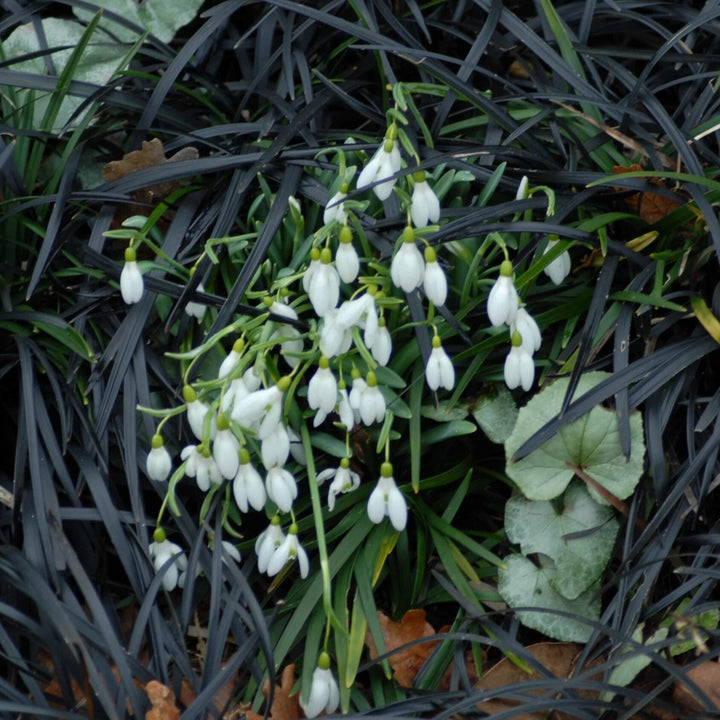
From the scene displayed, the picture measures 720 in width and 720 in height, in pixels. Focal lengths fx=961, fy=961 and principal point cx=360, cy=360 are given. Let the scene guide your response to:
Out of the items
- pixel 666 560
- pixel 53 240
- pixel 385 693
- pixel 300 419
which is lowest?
pixel 385 693

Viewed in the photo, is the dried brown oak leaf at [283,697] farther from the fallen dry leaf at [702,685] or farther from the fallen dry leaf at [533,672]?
the fallen dry leaf at [702,685]

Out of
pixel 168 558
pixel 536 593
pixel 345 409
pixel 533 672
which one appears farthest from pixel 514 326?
pixel 168 558

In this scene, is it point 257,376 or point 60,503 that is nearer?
point 257,376

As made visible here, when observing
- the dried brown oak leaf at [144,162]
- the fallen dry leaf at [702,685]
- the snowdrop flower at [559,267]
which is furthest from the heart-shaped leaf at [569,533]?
the dried brown oak leaf at [144,162]

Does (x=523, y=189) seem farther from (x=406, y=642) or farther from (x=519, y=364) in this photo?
(x=406, y=642)

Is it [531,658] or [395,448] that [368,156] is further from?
[531,658]

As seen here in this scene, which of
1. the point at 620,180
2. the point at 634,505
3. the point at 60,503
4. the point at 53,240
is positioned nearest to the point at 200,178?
the point at 53,240
